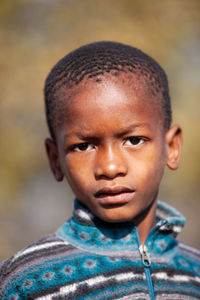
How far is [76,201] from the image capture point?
6.97 ft

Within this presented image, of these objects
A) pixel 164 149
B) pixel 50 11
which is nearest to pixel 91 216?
pixel 164 149

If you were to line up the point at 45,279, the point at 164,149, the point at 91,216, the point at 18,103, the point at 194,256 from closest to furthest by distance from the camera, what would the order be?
1. the point at 45,279
2. the point at 91,216
3. the point at 164,149
4. the point at 194,256
5. the point at 18,103

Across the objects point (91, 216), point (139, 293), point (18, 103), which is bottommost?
point (139, 293)

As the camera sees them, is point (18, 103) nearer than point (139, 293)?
No

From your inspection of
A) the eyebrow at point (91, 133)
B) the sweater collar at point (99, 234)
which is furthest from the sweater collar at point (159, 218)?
the eyebrow at point (91, 133)

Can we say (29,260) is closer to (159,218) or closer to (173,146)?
(159,218)

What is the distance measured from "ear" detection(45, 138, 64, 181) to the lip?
37 cm

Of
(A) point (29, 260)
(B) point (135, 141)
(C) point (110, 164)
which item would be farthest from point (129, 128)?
(A) point (29, 260)

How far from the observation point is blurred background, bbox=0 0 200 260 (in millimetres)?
5441

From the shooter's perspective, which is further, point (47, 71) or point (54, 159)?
point (47, 71)

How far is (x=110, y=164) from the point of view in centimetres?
186

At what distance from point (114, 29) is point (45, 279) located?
4.51 m

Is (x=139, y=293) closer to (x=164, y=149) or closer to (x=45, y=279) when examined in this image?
(x=45, y=279)

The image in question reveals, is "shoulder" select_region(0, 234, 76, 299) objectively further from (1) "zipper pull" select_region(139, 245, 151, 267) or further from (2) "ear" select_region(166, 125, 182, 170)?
(2) "ear" select_region(166, 125, 182, 170)
